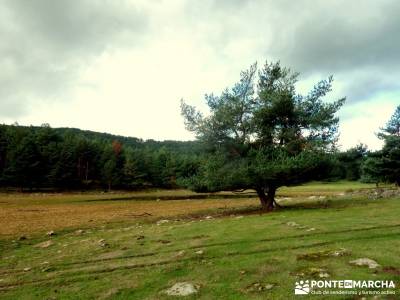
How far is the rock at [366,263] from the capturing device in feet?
34.1

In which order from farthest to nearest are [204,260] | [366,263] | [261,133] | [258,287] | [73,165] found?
1. [73,165]
2. [261,133]
3. [204,260]
4. [366,263]
5. [258,287]

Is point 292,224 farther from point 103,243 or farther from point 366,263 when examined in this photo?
point 103,243

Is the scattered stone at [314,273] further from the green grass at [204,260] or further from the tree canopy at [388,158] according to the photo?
the tree canopy at [388,158]

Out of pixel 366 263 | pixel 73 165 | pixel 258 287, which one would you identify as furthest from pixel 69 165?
pixel 366 263

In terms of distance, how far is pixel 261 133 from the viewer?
1166 inches

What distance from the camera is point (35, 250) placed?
17703 millimetres

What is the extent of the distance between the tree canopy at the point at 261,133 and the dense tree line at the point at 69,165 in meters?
52.5

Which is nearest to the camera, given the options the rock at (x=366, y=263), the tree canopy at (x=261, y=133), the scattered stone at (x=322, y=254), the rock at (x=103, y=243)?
the rock at (x=366, y=263)

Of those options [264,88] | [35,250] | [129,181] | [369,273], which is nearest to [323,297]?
[369,273]

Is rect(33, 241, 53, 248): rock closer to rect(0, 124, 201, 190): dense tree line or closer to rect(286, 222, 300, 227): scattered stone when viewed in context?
rect(286, 222, 300, 227): scattered stone

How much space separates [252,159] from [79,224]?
45.3ft

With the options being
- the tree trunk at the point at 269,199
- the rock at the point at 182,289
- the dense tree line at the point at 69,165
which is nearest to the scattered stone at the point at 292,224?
the rock at the point at 182,289

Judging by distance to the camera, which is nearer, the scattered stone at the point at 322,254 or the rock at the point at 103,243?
the scattered stone at the point at 322,254

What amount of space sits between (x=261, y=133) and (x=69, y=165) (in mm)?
75714
